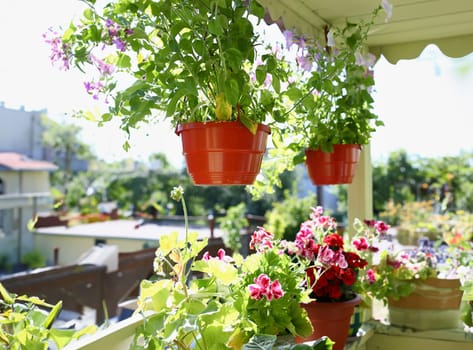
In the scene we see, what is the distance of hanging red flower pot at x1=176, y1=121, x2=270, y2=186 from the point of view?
2.61ft

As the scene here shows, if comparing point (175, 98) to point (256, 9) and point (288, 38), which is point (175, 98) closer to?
point (256, 9)

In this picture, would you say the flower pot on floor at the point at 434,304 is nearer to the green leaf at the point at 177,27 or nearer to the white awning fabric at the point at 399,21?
the white awning fabric at the point at 399,21

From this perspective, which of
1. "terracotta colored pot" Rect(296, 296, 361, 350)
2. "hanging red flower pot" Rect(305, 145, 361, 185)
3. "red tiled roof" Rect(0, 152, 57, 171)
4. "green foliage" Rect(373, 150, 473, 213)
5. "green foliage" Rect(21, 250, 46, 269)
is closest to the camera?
"terracotta colored pot" Rect(296, 296, 361, 350)

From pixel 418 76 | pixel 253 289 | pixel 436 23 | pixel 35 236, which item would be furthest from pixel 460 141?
pixel 35 236

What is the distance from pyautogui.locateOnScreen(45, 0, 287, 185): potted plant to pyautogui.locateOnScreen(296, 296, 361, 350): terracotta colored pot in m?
0.50

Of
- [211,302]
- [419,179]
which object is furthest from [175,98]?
[419,179]

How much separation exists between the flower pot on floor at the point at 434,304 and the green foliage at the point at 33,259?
21.3 ft

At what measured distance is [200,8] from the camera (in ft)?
2.55

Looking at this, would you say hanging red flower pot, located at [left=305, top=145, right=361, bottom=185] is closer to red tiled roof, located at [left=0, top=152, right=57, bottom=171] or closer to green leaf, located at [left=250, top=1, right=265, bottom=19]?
green leaf, located at [left=250, top=1, right=265, bottom=19]

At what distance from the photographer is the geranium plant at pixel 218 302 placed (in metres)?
0.81

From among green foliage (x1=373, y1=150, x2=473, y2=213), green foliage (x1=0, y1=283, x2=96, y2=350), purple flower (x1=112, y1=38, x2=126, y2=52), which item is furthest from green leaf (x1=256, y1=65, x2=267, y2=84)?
green foliage (x1=373, y1=150, x2=473, y2=213)

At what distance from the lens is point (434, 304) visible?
5.39ft

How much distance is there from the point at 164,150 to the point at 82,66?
776 centimetres

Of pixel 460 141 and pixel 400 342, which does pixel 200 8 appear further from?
pixel 460 141
